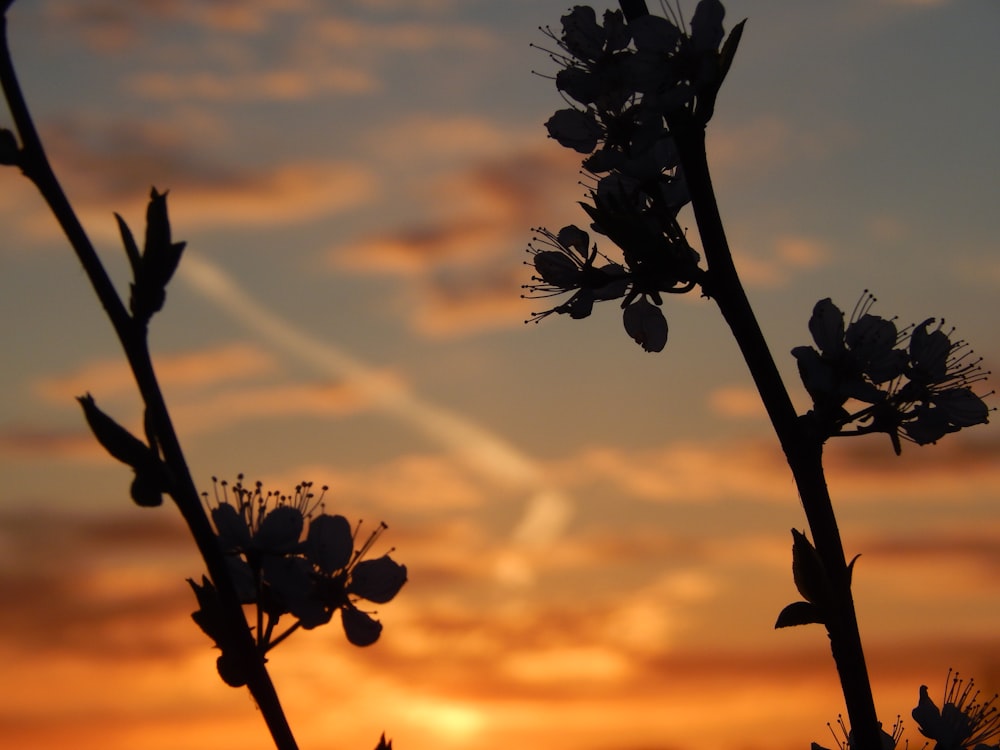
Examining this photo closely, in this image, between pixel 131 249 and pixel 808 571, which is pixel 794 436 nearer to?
pixel 808 571

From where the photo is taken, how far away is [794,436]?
8.08ft

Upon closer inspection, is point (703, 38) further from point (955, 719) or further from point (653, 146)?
point (955, 719)

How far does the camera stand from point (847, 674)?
2307 millimetres

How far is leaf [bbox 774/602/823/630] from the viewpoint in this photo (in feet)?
7.71

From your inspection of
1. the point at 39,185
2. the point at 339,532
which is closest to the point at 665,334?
the point at 339,532

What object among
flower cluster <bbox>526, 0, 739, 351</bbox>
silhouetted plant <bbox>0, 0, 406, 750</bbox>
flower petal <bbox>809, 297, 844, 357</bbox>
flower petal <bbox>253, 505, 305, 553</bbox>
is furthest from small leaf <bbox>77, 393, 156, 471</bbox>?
flower petal <bbox>809, 297, 844, 357</bbox>

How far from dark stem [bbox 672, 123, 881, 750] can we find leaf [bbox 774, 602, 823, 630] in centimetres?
3

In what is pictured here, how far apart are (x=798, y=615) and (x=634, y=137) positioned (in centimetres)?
113

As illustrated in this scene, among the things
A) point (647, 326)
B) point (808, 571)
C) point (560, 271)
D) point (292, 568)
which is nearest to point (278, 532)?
point (292, 568)

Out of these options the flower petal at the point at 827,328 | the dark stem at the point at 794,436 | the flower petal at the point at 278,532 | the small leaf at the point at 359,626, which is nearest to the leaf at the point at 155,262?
the flower petal at the point at 278,532

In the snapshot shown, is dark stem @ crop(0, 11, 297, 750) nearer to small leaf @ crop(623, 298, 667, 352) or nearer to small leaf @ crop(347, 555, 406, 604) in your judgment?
small leaf @ crop(347, 555, 406, 604)

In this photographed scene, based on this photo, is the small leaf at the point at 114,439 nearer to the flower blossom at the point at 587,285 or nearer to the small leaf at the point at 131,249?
the small leaf at the point at 131,249

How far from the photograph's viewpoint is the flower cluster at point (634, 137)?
258 cm

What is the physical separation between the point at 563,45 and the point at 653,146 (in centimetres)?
50
